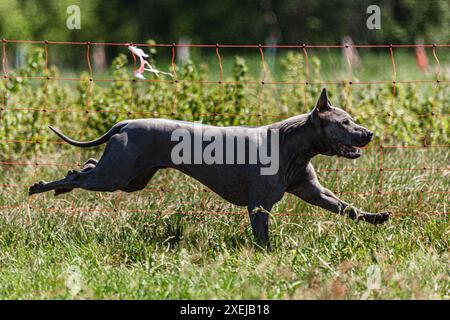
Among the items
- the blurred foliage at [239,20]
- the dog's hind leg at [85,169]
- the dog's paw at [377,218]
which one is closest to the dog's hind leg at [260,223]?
the dog's paw at [377,218]

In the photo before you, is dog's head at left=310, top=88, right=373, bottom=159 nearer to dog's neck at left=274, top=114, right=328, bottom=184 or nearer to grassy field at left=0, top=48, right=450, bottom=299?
dog's neck at left=274, top=114, right=328, bottom=184

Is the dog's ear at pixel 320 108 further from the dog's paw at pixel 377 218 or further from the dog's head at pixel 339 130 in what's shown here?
the dog's paw at pixel 377 218

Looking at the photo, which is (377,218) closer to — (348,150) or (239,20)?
(348,150)

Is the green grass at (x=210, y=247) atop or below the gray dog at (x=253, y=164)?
below

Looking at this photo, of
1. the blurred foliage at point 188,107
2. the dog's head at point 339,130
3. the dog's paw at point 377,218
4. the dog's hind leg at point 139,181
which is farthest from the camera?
the blurred foliage at point 188,107

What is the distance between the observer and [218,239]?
253 inches

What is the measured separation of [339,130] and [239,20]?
2310 centimetres

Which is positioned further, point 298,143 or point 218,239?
point 218,239

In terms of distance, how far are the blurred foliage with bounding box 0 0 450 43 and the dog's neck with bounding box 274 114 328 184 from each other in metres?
20.6

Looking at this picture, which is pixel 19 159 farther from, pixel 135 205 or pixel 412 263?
pixel 412 263

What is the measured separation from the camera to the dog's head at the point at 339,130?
234 inches

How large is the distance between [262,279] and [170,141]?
136 cm

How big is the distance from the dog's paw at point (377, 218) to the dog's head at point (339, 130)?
22.3 inches

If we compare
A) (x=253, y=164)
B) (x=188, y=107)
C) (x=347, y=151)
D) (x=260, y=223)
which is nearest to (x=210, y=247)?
(x=260, y=223)
